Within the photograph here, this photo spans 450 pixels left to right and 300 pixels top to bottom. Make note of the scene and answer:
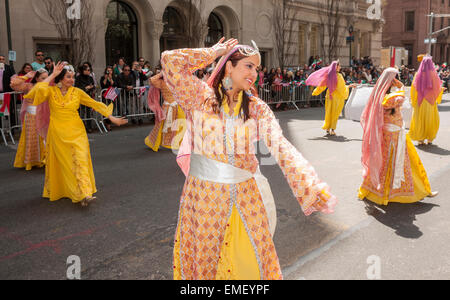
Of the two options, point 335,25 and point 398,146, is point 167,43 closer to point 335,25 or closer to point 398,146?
point 335,25

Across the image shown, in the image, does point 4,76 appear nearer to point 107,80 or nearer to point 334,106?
point 107,80

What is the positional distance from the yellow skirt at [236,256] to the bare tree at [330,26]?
85.0 feet

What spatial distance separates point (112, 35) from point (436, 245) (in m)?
16.2

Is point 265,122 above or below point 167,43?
below

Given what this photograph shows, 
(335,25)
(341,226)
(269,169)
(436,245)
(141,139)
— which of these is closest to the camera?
(436,245)

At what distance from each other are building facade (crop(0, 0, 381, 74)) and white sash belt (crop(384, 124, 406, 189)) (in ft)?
39.7

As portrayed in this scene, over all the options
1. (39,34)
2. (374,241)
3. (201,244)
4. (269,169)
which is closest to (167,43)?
(39,34)

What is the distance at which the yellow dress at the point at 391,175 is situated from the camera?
538cm

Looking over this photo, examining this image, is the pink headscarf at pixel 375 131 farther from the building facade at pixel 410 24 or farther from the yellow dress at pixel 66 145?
the building facade at pixel 410 24

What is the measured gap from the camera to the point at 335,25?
26.9 meters

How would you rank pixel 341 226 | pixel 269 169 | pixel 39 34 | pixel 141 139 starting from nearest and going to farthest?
pixel 341 226, pixel 269 169, pixel 141 139, pixel 39 34

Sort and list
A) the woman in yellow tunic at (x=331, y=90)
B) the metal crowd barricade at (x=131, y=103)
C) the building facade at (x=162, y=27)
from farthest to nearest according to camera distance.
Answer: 1. the building facade at (x=162, y=27)
2. the metal crowd barricade at (x=131, y=103)
3. the woman in yellow tunic at (x=331, y=90)

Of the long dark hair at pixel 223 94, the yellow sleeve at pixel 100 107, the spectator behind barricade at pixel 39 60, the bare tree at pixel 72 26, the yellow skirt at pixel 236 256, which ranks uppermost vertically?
the bare tree at pixel 72 26

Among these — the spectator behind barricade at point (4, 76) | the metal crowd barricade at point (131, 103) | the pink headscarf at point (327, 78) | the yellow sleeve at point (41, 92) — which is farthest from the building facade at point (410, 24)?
the yellow sleeve at point (41, 92)
